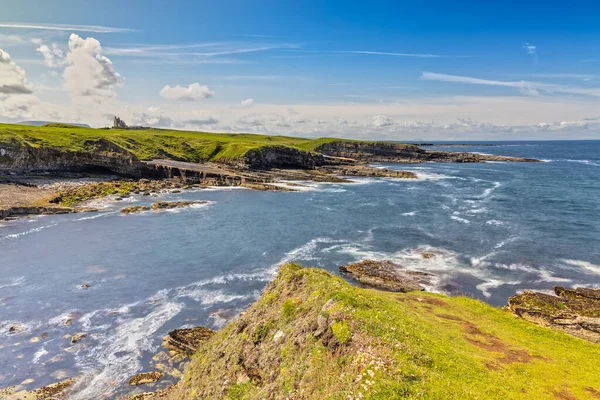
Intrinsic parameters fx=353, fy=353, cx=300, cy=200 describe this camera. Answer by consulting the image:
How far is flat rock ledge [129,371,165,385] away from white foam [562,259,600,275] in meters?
46.8

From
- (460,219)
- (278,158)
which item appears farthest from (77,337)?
(278,158)

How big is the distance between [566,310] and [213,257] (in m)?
38.7

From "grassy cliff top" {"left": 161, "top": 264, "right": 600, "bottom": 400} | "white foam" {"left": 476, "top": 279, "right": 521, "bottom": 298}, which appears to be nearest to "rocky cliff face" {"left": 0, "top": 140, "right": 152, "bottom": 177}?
"grassy cliff top" {"left": 161, "top": 264, "right": 600, "bottom": 400}

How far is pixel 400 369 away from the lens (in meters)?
11.5

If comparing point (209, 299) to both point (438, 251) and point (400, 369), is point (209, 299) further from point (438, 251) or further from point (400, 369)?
point (438, 251)

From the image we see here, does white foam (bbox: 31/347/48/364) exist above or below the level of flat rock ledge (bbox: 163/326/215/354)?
below

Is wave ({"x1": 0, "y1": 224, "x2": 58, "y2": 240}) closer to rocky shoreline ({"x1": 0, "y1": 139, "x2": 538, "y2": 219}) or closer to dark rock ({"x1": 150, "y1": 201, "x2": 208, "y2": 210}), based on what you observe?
rocky shoreline ({"x1": 0, "y1": 139, "x2": 538, "y2": 219})

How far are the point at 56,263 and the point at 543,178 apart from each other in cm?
13829

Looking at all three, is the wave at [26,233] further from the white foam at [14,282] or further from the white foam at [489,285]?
the white foam at [489,285]

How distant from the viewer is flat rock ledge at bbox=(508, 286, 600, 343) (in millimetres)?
24375

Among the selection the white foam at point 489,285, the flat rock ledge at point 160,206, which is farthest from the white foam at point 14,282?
the white foam at point 489,285

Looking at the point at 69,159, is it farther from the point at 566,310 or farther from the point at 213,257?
the point at 566,310

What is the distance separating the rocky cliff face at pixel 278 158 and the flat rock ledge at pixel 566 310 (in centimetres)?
11813

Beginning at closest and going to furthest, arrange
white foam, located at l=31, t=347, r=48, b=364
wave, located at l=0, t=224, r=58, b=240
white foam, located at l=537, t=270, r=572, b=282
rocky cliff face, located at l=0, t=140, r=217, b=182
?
1. white foam, located at l=31, t=347, r=48, b=364
2. white foam, located at l=537, t=270, r=572, b=282
3. wave, located at l=0, t=224, r=58, b=240
4. rocky cliff face, located at l=0, t=140, r=217, b=182
